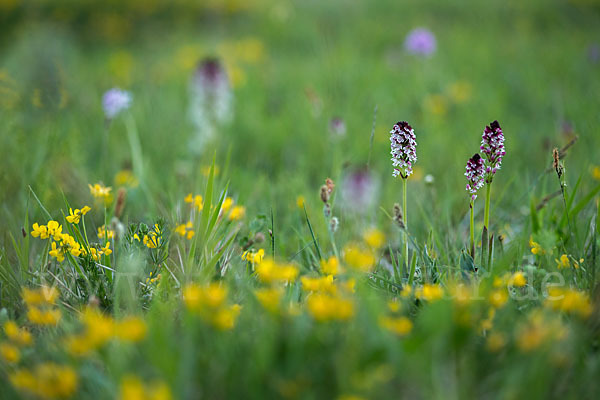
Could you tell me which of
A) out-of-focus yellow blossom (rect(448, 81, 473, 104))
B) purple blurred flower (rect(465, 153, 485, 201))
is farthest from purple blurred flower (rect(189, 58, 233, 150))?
purple blurred flower (rect(465, 153, 485, 201))

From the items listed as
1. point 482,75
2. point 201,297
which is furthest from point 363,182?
point 482,75

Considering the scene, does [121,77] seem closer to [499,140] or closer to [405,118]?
[405,118]

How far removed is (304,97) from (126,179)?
6.04ft

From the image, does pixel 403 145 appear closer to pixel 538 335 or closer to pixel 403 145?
pixel 403 145

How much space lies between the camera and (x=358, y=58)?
4.80 metres

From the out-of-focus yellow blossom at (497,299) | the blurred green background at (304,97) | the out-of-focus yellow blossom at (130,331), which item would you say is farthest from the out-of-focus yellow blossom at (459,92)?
the out-of-focus yellow blossom at (130,331)

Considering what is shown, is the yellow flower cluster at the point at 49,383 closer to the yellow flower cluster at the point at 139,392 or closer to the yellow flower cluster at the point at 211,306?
the yellow flower cluster at the point at 139,392

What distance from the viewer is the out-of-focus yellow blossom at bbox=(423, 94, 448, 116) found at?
345 centimetres

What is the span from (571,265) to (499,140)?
1.59ft

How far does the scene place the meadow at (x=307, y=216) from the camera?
90cm

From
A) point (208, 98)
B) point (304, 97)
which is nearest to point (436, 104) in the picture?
point (304, 97)

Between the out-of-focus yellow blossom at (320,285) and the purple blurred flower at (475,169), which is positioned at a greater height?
the purple blurred flower at (475,169)

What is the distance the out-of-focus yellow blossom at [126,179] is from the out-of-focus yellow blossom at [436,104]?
2.07m

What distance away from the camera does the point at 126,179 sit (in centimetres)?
238
